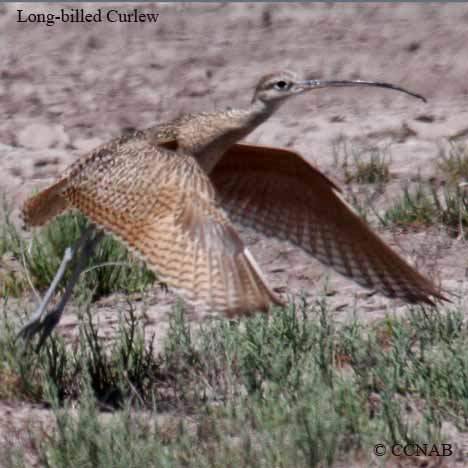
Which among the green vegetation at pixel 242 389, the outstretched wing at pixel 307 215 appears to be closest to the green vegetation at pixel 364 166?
the green vegetation at pixel 242 389

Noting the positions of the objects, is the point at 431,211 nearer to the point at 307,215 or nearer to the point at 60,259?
the point at 307,215

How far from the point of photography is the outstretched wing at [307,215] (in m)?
7.26

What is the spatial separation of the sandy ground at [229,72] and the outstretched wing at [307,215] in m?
2.73

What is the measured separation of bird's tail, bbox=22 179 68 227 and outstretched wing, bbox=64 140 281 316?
8.5 inches

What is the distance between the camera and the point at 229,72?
12.1 metres

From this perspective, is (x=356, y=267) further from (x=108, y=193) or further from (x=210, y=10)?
(x=210, y=10)

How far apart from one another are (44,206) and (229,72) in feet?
16.1

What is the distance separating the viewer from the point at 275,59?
479 inches

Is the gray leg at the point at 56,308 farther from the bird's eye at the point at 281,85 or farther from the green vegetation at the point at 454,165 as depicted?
the green vegetation at the point at 454,165

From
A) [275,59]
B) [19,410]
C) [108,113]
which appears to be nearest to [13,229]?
[19,410]

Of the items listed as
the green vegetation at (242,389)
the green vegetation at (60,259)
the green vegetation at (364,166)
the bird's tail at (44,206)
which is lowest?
the green vegetation at (242,389)

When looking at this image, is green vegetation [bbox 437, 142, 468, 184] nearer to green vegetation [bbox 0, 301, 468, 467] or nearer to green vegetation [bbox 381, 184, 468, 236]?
green vegetation [bbox 381, 184, 468, 236]

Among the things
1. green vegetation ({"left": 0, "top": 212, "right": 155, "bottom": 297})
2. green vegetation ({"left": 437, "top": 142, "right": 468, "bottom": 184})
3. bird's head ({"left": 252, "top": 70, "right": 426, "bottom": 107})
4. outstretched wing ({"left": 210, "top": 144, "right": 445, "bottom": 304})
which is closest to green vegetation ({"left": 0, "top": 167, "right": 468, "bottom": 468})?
outstretched wing ({"left": 210, "top": 144, "right": 445, "bottom": 304})

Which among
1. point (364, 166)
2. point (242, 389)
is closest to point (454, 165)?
point (364, 166)
